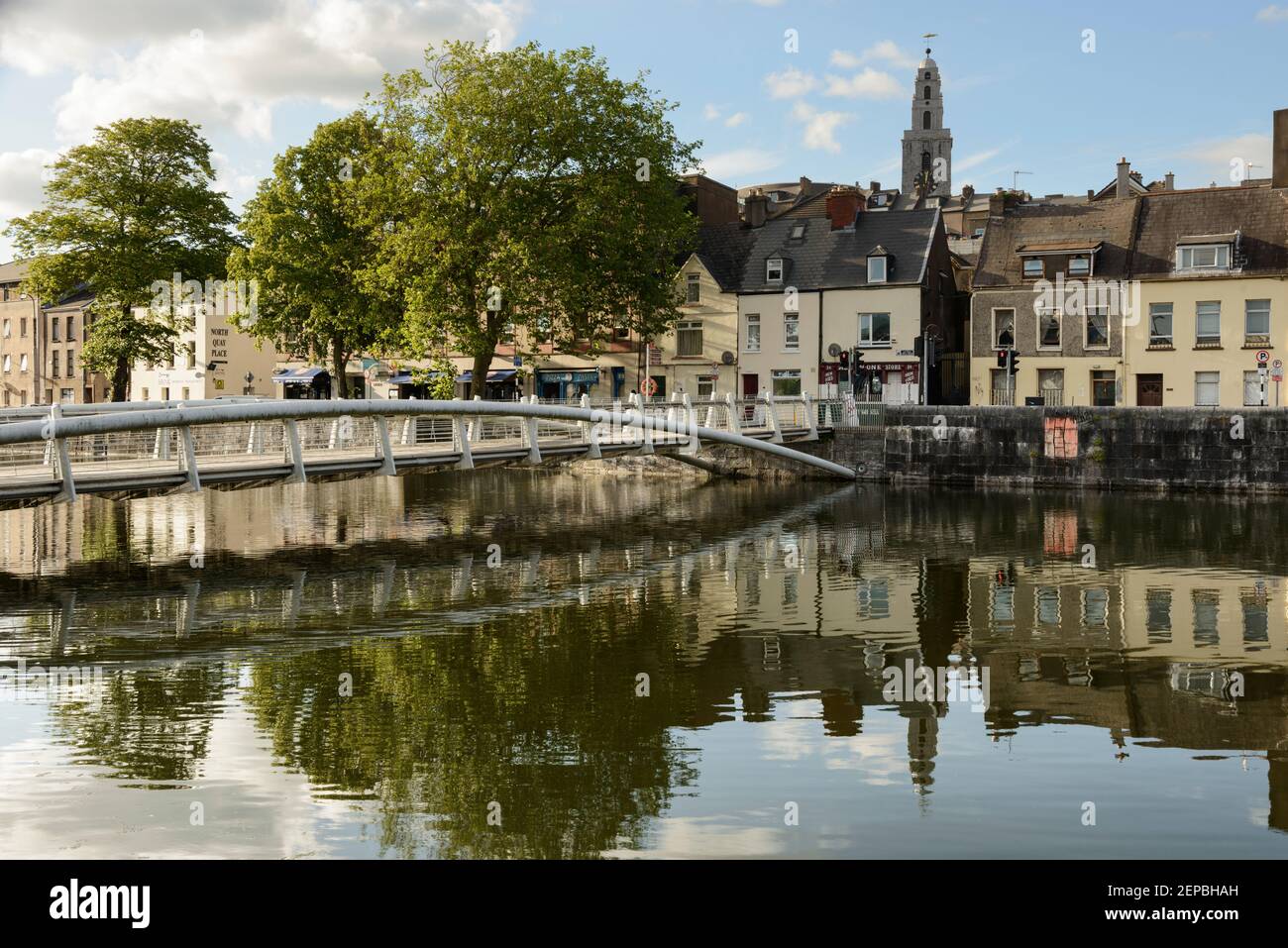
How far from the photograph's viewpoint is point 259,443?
23219 millimetres

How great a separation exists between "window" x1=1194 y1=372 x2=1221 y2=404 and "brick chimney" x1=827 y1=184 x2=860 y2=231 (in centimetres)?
1493

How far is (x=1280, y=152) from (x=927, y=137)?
93633 mm

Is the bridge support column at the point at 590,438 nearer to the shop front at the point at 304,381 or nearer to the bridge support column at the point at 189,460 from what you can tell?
the bridge support column at the point at 189,460

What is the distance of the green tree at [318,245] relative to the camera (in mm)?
45219

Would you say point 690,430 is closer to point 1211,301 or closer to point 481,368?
point 481,368

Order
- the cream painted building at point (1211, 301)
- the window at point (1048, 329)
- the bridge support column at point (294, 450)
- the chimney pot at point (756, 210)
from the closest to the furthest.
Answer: the bridge support column at point (294, 450) → the cream painted building at point (1211, 301) → the window at point (1048, 329) → the chimney pot at point (756, 210)

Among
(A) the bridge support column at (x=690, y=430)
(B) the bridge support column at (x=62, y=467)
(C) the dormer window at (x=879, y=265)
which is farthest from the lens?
(C) the dormer window at (x=879, y=265)

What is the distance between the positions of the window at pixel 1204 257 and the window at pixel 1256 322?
1640 millimetres

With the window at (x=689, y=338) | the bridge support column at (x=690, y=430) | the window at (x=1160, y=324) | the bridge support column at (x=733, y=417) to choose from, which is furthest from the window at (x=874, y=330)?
the bridge support column at (x=690, y=430)

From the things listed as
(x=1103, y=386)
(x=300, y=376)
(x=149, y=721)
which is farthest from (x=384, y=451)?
(x=300, y=376)

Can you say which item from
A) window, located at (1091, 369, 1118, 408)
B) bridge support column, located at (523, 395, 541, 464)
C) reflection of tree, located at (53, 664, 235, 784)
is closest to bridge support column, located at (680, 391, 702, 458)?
bridge support column, located at (523, 395, 541, 464)
